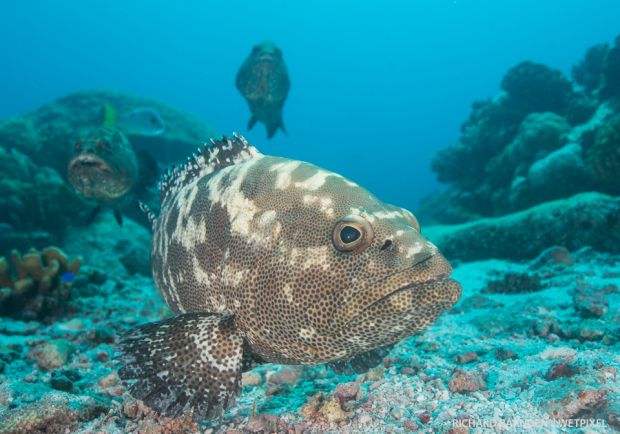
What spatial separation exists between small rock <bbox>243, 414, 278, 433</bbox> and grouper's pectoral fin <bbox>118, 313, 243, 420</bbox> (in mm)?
238

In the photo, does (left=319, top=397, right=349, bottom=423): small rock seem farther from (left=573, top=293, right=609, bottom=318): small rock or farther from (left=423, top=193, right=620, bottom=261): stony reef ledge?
(left=423, top=193, right=620, bottom=261): stony reef ledge

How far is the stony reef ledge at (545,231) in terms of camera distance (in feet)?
26.5

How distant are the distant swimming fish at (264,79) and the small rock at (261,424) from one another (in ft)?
25.1

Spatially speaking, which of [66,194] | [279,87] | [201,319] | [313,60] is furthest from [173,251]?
[313,60]

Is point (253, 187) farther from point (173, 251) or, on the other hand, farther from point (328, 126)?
point (328, 126)

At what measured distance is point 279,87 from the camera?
913cm

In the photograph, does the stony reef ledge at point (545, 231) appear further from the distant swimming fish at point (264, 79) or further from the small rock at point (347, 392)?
the small rock at point (347, 392)

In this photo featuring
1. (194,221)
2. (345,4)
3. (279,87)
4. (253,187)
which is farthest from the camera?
(345,4)

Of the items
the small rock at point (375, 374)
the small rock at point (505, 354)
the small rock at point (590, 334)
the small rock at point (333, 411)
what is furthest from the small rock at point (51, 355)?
the small rock at point (590, 334)

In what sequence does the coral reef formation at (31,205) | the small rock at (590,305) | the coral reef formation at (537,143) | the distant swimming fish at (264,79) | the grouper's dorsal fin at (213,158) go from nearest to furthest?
1. the grouper's dorsal fin at (213,158)
2. the small rock at (590,305)
3. the distant swimming fish at (264,79)
4. the coral reef formation at (31,205)
5. the coral reef formation at (537,143)

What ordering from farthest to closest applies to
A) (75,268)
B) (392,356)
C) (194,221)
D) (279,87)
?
1. (279,87)
2. (75,268)
3. (392,356)
4. (194,221)

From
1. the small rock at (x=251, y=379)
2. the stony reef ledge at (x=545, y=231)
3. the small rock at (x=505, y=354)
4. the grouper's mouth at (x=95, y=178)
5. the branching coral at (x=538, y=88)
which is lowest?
the small rock at (x=251, y=379)

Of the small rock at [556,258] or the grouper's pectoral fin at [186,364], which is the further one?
the small rock at [556,258]

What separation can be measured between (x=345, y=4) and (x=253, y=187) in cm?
19923
